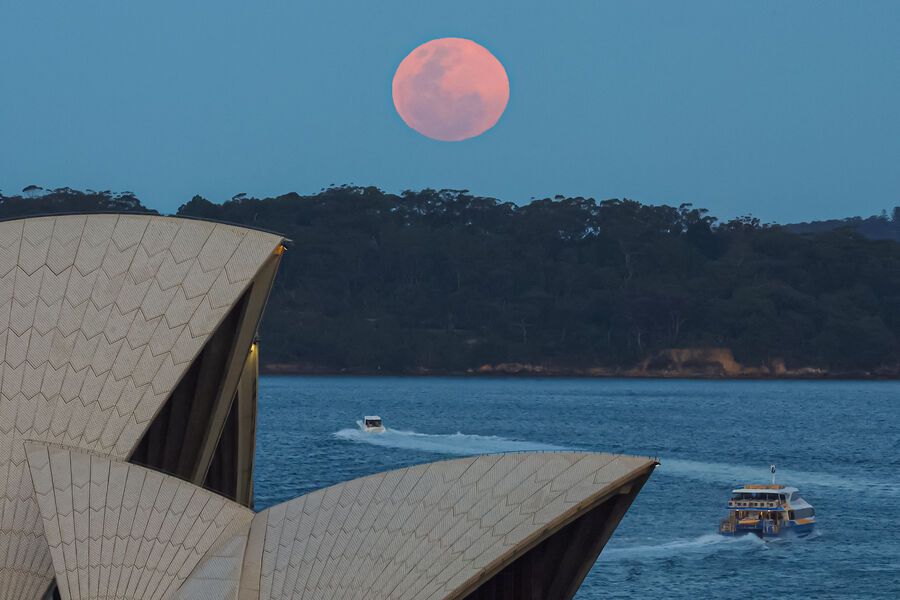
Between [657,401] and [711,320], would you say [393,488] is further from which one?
[711,320]

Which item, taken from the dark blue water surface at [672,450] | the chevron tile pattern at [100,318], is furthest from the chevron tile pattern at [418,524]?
the dark blue water surface at [672,450]

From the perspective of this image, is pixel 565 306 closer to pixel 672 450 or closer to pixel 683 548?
pixel 672 450

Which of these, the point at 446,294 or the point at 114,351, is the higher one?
the point at 446,294

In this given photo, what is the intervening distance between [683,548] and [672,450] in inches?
1645

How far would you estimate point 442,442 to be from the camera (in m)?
97.9

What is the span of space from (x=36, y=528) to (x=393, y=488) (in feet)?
Result: 22.0

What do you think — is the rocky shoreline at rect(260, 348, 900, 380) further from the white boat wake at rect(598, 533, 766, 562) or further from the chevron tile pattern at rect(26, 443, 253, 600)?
the chevron tile pattern at rect(26, 443, 253, 600)

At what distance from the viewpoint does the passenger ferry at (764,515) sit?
2392 inches

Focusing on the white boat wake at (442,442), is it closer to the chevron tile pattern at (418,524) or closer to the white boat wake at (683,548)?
the white boat wake at (683,548)

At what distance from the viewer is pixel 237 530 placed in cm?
1966

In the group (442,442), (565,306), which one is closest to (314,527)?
(442,442)

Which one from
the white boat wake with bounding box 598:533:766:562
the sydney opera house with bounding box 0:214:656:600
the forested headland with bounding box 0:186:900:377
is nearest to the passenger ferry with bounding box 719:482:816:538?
the white boat wake with bounding box 598:533:766:562

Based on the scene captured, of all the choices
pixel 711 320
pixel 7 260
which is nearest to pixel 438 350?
pixel 711 320

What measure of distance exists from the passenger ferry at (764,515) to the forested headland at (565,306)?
10882cm
